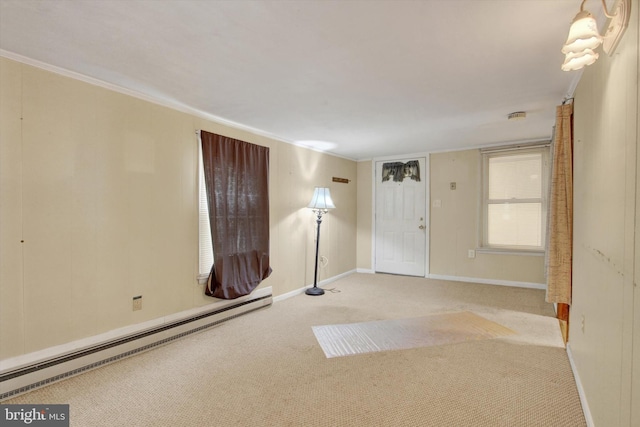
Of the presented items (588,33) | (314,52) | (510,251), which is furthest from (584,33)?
(510,251)

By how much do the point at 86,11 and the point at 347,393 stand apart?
8.71 ft

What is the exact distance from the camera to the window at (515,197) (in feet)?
15.0

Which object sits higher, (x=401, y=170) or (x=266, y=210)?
(x=401, y=170)

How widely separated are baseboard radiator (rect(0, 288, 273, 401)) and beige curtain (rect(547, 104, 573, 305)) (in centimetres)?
308

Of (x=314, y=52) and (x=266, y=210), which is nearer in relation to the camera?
(x=314, y=52)

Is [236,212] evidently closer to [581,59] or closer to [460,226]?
[581,59]

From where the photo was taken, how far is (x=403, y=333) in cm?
Answer: 306

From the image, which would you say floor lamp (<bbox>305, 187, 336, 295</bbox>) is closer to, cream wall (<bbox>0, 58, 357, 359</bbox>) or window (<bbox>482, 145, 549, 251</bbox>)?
cream wall (<bbox>0, 58, 357, 359</bbox>)

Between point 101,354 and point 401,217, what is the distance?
15.4 feet

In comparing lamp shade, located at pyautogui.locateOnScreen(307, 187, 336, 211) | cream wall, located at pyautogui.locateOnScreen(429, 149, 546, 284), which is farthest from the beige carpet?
lamp shade, located at pyautogui.locateOnScreen(307, 187, 336, 211)

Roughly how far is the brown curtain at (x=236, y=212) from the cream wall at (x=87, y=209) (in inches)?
6.7

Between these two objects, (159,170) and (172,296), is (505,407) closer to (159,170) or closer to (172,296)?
(172,296)

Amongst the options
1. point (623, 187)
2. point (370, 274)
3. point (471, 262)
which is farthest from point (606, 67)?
point (370, 274)

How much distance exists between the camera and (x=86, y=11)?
159 centimetres
